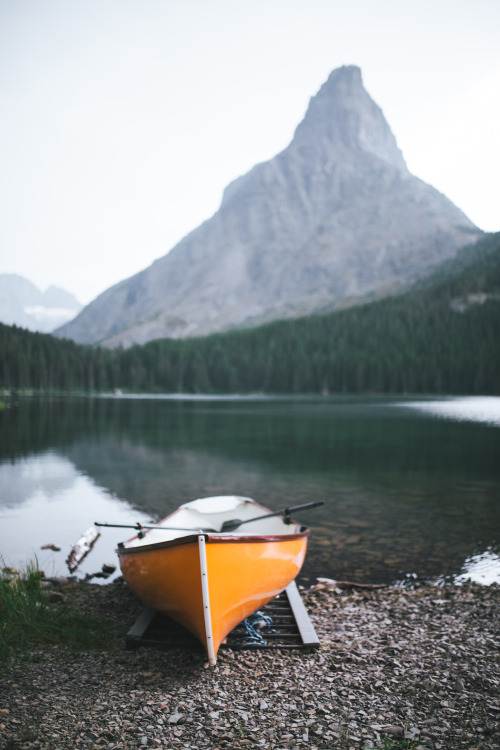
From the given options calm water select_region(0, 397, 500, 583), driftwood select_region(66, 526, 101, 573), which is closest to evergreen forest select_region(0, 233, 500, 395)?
calm water select_region(0, 397, 500, 583)

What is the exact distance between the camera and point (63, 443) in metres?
41.6

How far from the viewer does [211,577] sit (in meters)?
7.78

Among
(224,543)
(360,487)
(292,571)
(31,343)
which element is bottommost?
(360,487)

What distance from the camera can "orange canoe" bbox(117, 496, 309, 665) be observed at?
306 inches

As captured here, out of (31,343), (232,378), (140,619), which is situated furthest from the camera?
(232,378)

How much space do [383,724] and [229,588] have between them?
2.80m

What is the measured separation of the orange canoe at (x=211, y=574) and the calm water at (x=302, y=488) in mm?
4272

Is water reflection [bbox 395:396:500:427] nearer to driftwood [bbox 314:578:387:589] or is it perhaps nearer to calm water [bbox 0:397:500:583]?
calm water [bbox 0:397:500:583]

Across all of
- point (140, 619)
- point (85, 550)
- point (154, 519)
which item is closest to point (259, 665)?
point (140, 619)

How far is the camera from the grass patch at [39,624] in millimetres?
8242

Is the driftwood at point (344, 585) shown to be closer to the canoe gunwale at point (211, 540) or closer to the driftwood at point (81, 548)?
the canoe gunwale at point (211, 540)

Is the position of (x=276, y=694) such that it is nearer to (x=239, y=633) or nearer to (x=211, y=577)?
(x=211, y=577)

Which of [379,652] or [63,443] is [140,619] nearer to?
[379,652]

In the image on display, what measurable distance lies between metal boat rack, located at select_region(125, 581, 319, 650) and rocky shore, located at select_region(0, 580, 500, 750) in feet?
0.64
